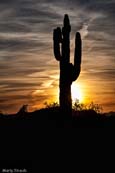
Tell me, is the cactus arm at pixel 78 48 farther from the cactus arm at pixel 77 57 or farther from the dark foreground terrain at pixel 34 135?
the dark foreground terrain at pixel 34 135

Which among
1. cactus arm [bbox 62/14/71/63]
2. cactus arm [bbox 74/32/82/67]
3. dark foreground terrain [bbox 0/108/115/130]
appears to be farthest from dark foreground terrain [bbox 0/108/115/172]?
cactus arm [bbox 62/14/71/63]

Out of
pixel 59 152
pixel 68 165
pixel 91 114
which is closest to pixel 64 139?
pixel 59 152

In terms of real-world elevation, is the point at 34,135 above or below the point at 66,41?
below

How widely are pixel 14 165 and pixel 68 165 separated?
6.43 feet

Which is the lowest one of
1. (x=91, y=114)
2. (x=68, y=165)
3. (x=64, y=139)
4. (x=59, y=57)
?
(x=68, y=165)

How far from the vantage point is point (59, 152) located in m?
15.8

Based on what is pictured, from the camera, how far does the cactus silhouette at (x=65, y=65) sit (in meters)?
20.1

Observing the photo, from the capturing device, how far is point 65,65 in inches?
805

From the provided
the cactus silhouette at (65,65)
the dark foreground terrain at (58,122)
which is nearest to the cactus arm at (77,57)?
the cactus silhouette at (65,65)

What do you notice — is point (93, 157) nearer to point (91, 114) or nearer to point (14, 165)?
point (14, 165)

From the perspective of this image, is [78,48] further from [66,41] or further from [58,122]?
[58,122]

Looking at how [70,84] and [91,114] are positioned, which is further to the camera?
[91,114]

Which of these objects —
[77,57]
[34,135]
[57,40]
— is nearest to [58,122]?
[34,135]

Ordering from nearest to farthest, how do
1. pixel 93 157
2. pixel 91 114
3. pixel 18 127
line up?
pixel 93 157, pixel 18 127, pixel 91 114
